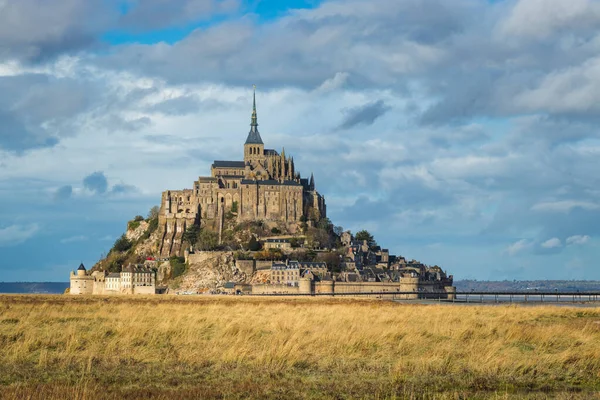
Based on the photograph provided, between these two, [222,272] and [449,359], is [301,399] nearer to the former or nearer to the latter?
[449,359]

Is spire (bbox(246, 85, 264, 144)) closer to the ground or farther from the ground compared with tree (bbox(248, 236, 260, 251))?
farther from the ground

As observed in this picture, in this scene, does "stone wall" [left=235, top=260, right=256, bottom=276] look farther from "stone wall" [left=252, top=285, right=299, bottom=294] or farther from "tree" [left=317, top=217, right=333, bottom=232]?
"tree" [left=317, top=217, right=333, bottom=232]

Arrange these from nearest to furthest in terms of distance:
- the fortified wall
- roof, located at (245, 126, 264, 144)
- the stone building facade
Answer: the fortified wall, the stone building facade, roof, located at (245, 126, 264, 144)

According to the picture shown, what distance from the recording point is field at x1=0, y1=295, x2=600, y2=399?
1681cm

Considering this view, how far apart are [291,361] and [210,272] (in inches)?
4008

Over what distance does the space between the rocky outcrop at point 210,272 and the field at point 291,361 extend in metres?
90.3

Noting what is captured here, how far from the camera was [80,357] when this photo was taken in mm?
20234

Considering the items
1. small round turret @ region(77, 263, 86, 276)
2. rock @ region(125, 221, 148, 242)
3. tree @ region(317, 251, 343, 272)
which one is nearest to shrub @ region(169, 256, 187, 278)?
small round turret @ region(77, 263, 86, 276)

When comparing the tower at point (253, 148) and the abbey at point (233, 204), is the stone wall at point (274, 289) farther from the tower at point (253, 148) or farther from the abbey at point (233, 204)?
the tower at point (253, 148)

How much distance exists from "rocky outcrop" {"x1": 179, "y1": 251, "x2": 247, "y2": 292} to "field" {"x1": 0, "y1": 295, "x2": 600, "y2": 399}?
9028cm

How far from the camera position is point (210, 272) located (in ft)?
395

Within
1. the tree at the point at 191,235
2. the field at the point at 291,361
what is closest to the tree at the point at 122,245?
the tree at the point at 191,235

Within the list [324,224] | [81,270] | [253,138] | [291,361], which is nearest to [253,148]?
[253,138]

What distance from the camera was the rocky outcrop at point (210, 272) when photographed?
11781cm
